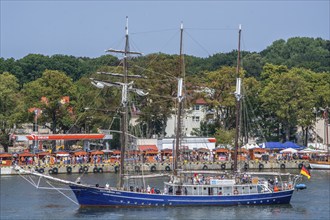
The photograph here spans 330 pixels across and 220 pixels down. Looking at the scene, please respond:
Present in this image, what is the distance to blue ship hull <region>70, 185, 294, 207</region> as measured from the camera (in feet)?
291

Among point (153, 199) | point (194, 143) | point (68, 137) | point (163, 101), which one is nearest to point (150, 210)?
point (153, 199)

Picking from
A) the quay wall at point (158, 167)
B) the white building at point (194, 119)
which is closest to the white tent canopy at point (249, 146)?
the quay wall at point (158, 167)

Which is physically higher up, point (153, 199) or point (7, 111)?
point (7, 111)

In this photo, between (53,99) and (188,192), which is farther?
(53,99)

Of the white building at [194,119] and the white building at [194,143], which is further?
the white building at [194,119]

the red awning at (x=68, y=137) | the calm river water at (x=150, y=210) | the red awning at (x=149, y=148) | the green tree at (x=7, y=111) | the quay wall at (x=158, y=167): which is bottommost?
the calm river water at (x=150, y=210)

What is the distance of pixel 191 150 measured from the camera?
13762 centimetres

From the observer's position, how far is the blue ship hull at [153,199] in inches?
3489

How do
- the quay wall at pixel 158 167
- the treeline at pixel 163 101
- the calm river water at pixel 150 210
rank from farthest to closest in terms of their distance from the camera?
1. the treeline at pixel 163 101
2. the quay wall at pixel 158 167
3. the calm river water at pixel 150 210

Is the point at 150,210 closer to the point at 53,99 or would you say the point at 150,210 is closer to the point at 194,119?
the point at 53,99

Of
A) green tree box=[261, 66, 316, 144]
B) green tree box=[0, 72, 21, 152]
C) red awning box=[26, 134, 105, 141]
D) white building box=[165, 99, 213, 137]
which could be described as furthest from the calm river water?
white building box=[165, 99, 213, 137]

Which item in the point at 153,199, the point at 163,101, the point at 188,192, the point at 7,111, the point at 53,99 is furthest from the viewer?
the point at 7,111

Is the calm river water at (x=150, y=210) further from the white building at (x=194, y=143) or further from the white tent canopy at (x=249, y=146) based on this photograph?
the white building at (x=194, y=143)

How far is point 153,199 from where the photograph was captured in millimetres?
89438
